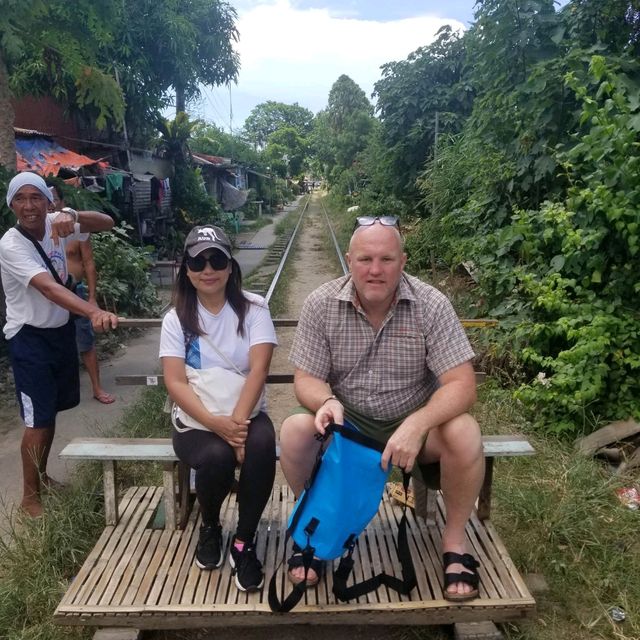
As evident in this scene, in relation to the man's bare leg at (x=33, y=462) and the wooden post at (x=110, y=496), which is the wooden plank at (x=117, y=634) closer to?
the wooden post at (x=110, y=496)

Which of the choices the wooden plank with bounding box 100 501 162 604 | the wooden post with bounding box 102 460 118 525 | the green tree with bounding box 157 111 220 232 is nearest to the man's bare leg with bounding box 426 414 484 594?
the wooden plank with bounding box 100 501 162 604

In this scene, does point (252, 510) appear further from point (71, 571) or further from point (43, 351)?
point (43, 351)

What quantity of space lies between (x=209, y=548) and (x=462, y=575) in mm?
1055

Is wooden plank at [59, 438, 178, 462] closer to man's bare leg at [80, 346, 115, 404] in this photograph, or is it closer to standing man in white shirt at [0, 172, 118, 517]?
standing man in white shirt at [0, 172, 118, 517]

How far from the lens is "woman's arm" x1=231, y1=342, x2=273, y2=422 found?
2412 millimetres

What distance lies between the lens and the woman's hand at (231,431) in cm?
234

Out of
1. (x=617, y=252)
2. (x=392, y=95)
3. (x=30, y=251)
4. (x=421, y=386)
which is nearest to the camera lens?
(x=421, y=386)

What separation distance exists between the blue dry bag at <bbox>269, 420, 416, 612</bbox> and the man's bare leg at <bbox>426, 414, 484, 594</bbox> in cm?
19

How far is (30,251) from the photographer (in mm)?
3055

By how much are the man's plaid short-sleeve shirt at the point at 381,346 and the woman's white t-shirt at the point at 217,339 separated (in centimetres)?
21

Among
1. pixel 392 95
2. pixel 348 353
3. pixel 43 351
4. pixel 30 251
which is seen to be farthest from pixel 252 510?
pixel 392 95

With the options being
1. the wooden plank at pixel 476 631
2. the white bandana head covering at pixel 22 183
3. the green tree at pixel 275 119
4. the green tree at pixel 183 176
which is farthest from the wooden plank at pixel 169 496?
the green tree at pixel 275 119

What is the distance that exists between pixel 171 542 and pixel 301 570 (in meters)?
0.69

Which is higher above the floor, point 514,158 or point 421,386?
point 514,158
